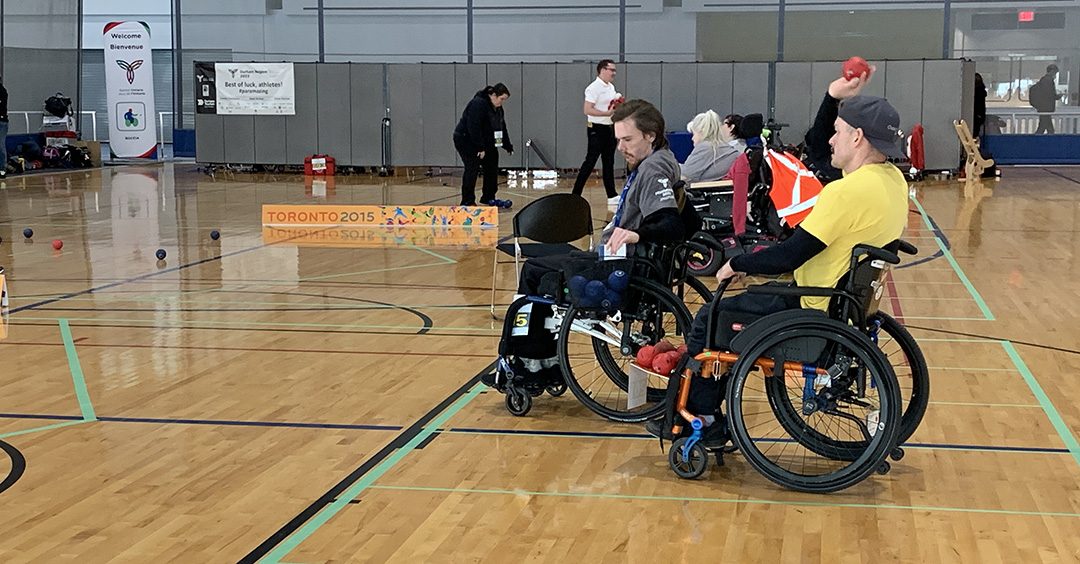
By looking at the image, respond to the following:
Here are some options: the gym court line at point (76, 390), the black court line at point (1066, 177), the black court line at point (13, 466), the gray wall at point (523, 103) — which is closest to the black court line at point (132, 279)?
the gym court line at point (76, 390)

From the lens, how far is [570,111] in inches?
828

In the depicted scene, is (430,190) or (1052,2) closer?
(430,190)

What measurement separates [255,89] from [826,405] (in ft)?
62.7

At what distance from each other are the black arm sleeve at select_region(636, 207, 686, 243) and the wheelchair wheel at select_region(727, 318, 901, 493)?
81 cm

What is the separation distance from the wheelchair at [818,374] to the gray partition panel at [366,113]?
699 inches

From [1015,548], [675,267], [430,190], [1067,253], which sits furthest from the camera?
[430,190]

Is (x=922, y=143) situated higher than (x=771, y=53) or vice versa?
(x=771, y=53)

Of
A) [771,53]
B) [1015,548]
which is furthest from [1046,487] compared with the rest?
[771,53]

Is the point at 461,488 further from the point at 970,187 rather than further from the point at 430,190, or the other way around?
the point at 970,187

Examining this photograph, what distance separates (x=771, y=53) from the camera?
23250 mm

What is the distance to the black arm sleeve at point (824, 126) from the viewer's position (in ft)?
18.4

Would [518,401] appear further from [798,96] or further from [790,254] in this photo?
[798,96]

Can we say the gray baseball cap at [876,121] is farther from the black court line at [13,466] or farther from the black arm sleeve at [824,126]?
the black court line at [13,466]

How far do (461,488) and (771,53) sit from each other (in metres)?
20.2
